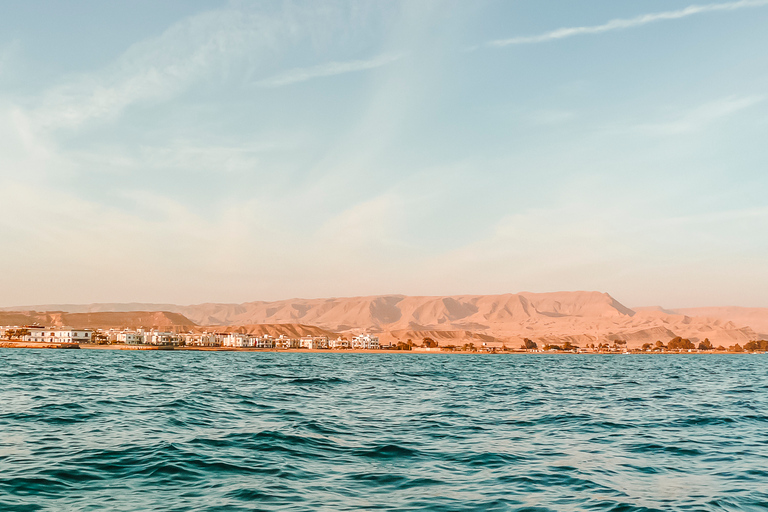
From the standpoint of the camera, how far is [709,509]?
13164 mm

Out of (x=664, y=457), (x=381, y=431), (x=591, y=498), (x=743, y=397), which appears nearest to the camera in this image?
(x=591, y=498)

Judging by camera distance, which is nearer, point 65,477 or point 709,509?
point 709,509

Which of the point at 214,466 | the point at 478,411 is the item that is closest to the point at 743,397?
the point at 478,411

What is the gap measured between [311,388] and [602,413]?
23595 mm

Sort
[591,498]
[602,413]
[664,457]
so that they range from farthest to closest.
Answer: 1. [602,413]
2. [664,457]
3. [591,498]

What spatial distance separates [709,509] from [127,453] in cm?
1679

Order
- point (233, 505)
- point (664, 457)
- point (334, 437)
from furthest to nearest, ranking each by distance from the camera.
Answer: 1. point (334, 437)
2. point (664, 457)
3. point (233, 505)

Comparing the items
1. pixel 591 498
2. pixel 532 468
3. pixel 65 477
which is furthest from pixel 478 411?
pixel 65 477

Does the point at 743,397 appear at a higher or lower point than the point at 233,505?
lower

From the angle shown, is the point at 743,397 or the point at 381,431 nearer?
the point at 381,431

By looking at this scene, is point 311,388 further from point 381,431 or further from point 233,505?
point 233,505

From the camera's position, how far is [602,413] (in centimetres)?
3103

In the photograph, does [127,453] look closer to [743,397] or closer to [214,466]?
[214,466]

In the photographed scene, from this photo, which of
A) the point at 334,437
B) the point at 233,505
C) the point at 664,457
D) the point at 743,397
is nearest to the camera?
the point at 233,505
